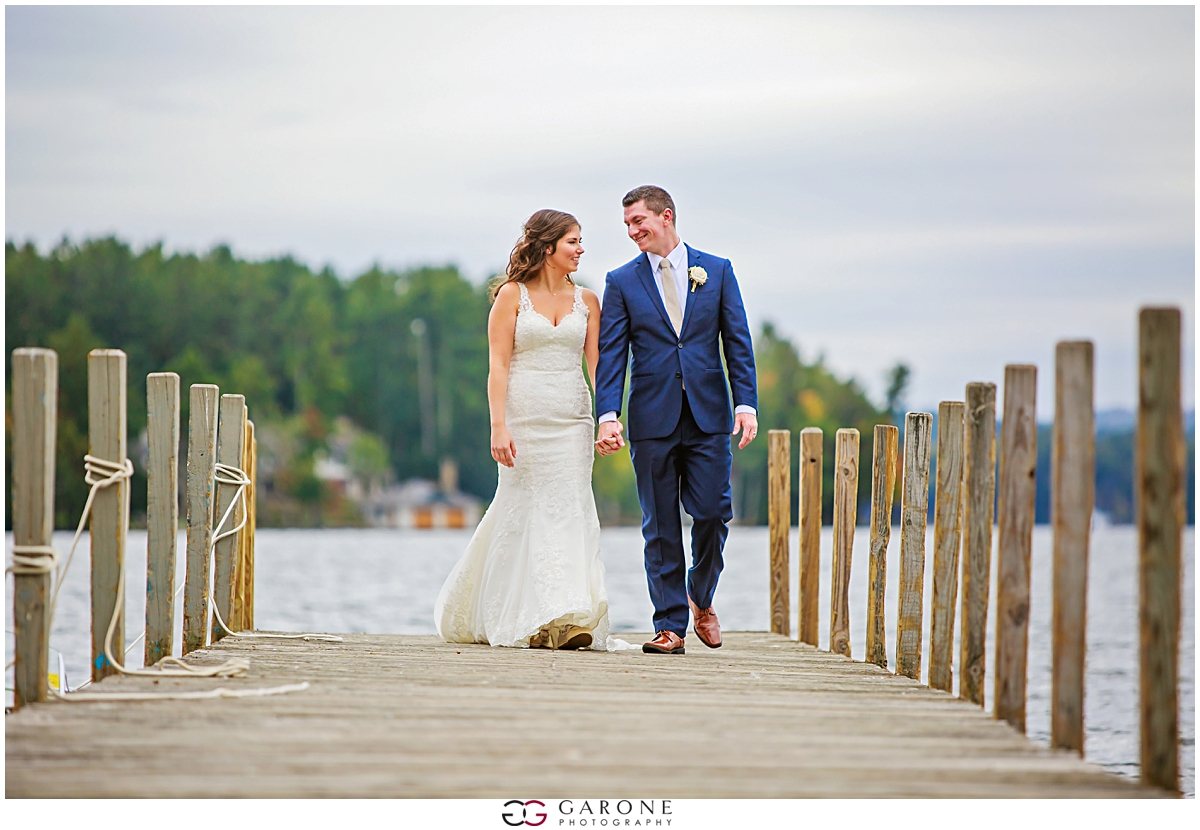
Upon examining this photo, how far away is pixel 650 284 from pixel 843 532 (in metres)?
1.45

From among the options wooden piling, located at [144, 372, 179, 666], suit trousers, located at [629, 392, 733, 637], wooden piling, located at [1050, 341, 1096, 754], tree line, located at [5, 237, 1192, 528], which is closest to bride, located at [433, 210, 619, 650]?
suit trousers, located at [629, 392, 733, 637]

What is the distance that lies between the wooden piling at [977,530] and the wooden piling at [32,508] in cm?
271

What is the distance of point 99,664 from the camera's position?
4254mm

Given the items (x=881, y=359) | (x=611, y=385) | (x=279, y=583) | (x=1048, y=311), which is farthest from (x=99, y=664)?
(x=881, y=359)

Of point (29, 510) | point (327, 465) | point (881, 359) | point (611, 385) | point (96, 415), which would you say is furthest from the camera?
point (881, 359)

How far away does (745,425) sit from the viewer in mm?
5371

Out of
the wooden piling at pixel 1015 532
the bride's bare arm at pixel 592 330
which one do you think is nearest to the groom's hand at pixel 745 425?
the bride's bare arm at pixel 592 330

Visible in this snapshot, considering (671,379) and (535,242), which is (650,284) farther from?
(535,242)

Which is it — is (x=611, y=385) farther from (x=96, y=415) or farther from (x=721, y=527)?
(x=96, y=415)

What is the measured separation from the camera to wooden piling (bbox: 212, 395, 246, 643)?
231 inches

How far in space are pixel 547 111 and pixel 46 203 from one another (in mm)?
23027

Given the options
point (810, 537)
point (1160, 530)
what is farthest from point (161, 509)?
point (1160, 530)

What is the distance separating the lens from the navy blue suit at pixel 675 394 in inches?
215
